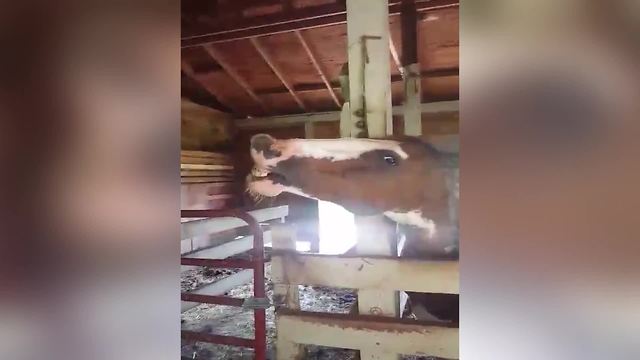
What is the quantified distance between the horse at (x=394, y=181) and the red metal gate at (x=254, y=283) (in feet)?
0.45

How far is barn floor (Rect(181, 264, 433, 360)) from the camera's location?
80cm

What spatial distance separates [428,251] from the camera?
701 millimetres

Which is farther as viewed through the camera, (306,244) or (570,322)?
(306,244)

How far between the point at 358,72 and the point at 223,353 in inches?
24.9

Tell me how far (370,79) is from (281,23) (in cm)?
22

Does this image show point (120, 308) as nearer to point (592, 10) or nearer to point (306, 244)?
point (306, 244)

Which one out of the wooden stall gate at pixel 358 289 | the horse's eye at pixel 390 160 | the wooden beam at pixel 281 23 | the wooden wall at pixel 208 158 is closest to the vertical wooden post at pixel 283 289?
the wooden stall gate at pixel 358 289

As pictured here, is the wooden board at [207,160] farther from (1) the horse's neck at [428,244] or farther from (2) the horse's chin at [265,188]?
(1) the horse's neck at [428,244]

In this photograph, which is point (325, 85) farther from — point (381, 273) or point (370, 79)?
point (381, 273)

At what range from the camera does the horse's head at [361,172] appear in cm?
68

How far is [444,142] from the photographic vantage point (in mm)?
645

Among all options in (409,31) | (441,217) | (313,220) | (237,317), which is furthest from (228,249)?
(409,31)

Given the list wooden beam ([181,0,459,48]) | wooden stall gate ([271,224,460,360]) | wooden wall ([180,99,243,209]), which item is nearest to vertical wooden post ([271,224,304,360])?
wooden stall gate ([271,224,460,360])

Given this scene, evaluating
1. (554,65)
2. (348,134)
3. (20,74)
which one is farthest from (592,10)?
(20,74)
